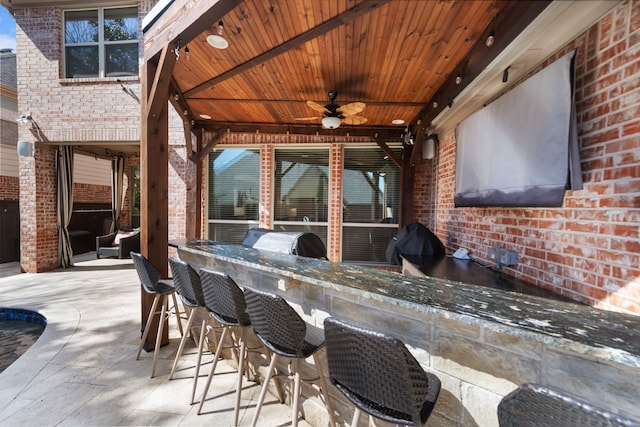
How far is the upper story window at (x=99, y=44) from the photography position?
5.24 metres

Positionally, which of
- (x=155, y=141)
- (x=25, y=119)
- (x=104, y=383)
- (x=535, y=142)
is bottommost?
(x=104, y=383)

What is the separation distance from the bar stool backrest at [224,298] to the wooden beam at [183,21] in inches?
70.3

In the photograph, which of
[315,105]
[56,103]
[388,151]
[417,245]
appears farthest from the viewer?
[56,103]

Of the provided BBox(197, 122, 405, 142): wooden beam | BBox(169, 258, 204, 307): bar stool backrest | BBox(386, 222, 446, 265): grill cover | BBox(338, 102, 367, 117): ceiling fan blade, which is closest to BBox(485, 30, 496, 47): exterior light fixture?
BBox(338, 102, 367, 117): ceiling fan blade

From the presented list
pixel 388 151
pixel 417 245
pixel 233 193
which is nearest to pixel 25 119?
pixel 233 193

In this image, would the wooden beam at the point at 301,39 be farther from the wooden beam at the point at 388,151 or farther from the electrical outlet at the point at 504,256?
the wooden beam at the point at 388,151

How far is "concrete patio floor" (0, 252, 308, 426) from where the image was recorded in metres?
1.81

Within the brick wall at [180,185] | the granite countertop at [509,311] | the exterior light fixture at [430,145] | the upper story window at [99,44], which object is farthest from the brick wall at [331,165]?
the granite countertop at [509,311]

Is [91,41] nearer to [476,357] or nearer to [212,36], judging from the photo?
[212,36]

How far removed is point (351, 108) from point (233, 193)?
3654mm

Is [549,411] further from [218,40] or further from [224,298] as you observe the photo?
[218,40]

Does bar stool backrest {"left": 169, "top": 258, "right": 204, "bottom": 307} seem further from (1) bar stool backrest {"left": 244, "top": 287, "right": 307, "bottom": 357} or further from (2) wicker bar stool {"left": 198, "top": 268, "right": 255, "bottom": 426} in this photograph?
(1) bar stool backrest {"left": 244, "top": 287, "right": 307, "bottom": 357}

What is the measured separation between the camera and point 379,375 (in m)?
0.93

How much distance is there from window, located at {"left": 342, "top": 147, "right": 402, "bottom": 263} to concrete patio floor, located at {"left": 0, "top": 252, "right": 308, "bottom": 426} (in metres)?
3.54
